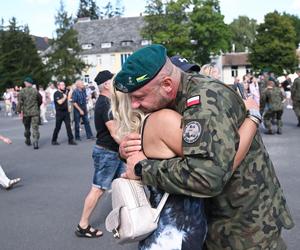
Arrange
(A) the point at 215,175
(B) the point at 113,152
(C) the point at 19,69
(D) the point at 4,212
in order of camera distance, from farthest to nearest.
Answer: (C) the point at 19,69 < (D) the point at 4,212 < (B) the point at 113,152 < (A) the point at 215,175

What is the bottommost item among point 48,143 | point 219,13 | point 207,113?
point 48,143

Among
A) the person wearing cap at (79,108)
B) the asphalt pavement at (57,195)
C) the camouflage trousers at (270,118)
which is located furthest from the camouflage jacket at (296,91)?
the person wearing cap at (79,108)

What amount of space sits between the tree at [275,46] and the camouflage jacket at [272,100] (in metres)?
51.6

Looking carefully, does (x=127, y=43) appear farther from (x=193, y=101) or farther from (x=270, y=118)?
(x=193, y=101)

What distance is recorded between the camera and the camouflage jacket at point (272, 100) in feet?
45.4

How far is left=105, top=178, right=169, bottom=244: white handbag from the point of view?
202 cm

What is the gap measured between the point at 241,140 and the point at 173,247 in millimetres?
529

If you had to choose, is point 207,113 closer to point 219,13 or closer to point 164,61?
point 164,61

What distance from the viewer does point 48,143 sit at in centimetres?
1444

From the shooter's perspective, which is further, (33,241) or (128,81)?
(33,241)

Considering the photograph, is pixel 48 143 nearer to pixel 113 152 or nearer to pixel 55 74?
pixel 113 152

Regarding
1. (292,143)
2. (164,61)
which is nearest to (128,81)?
(164,61)

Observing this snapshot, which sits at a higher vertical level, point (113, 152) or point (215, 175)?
point (215, 175)

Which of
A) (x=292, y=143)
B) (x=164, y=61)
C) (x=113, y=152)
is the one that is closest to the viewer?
(x=164, y=61)
